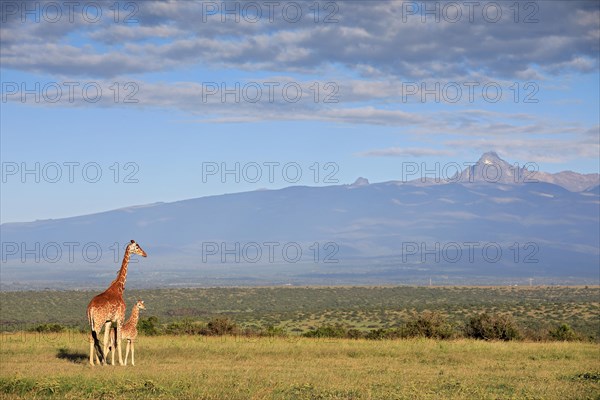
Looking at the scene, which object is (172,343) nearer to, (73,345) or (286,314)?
(73,345)

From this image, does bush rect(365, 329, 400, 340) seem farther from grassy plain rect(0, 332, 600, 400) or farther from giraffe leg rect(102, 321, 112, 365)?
giraffe leg rect(102, 321, 112, 365)

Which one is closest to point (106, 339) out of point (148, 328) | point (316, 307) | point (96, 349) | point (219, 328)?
point (96, 349)

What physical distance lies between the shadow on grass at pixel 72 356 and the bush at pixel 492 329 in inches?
705

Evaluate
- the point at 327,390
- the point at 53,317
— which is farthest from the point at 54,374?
the point at 53,317

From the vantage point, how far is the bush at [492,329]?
3869cm

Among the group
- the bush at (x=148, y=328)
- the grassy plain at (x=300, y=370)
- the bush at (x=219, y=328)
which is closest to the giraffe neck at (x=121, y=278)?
the grassy plain at (x=300, y=370)

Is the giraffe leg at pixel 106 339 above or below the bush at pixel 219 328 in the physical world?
above

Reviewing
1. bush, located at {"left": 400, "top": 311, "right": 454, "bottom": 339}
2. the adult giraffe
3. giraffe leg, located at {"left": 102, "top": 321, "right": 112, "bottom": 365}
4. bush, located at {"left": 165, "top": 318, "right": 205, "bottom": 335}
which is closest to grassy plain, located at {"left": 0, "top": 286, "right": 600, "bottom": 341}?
bush, located at {"left": 400, "top": 311, "right": 454, "bottom": 339}

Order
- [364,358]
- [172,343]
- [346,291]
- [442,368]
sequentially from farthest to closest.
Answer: [346,291], [172,343], [364,358], [442,368]

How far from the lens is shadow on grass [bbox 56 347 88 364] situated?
1070 inches

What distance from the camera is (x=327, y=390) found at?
20.4 m

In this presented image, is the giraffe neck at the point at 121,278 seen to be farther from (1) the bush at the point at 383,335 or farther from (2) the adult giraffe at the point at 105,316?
(1) the bush at the point at 383,335

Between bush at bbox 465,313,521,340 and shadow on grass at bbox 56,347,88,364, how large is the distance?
1789 centimetres

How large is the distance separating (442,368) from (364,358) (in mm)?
3538
